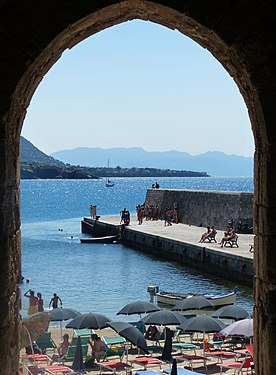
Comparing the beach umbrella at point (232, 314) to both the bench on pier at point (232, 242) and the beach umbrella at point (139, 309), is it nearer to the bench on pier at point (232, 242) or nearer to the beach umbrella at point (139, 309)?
the beach umbrella at point (139, 309)

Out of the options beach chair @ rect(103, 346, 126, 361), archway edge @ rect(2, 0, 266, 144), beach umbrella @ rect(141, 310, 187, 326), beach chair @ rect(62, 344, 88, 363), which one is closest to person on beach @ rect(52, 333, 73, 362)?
beach chair @ rect(62, 344, 88, 363)

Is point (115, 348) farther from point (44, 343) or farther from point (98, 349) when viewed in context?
point (44, 343)

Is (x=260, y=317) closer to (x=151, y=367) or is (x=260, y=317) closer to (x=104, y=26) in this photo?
(x=104, y=26)

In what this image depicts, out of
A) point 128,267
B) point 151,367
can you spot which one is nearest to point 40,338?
point 151,367

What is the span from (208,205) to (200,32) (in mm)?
40003

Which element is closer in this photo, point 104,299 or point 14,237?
point 14,237

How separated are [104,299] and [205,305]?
33.1 feet

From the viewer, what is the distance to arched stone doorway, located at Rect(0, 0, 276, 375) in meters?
4.27

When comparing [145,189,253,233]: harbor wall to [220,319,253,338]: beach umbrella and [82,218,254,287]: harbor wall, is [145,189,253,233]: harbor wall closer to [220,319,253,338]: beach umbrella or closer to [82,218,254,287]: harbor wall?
[82,218,254,287]: harbor wall

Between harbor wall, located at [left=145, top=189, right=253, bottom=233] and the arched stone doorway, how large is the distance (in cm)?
3394

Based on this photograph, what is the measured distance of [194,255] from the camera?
35.3 metres

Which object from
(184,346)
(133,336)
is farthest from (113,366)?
(184,346)

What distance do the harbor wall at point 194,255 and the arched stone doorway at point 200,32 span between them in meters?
25.0

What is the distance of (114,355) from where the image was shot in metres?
Answer: 16.2
